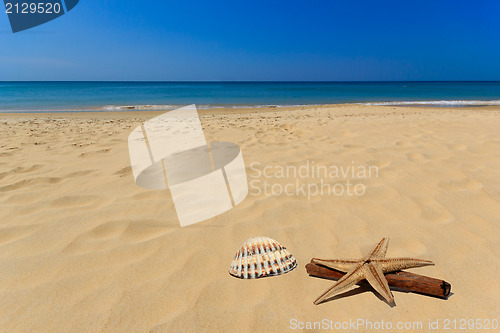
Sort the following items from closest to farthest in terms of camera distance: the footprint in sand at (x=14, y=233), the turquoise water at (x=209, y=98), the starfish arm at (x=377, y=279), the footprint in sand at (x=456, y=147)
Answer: the starfish arm at (x=377, y=279) < the footprint in sand at (x=14, y=233) < the footprint in sand at (x=456, y=147) < the turquoise water at (x=209, y=98)

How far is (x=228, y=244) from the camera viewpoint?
206cm

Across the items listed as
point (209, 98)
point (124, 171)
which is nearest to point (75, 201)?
point (124, 171)

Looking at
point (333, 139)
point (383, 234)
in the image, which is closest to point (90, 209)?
point (383, 234)

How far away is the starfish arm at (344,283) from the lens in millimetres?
1486

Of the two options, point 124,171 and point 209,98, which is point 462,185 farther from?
point 209,98

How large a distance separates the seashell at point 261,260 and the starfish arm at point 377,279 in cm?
45

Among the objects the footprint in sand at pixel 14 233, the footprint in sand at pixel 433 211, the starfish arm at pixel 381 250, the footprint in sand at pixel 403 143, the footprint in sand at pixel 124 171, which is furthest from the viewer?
the footprint in sand at pixel 403 143

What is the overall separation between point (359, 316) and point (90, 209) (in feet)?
7.97

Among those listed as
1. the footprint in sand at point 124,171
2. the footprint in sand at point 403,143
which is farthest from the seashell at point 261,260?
the footprint in sand at point 403,143

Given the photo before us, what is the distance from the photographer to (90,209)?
8.59 feet

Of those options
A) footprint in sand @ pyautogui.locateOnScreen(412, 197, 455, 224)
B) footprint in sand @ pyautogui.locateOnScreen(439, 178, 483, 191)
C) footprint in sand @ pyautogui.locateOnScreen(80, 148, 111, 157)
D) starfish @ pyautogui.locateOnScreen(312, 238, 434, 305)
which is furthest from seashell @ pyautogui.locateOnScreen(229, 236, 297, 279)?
footprint in sand @ pyautogui.locateOnScreen(80, 148, 111, 157)

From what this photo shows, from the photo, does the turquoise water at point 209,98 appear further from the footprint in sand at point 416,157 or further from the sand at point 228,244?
the sand at point 228,244

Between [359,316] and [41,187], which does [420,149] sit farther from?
[41,187]

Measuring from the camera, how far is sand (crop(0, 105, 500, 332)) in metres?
1.45
